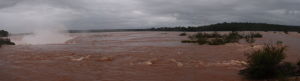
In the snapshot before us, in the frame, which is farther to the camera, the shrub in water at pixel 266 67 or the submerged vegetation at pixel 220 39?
the submerged vegetation at pixel 220 39

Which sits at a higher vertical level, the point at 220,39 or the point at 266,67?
the point at 266,67

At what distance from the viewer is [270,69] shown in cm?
1038

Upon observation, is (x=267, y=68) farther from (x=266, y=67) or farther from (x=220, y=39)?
(x=220, y=39)

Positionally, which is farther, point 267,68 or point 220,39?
point 220,39

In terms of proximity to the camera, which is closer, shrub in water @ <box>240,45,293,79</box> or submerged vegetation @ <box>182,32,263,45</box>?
shrub in water @ <box>240,45,293,79</box>

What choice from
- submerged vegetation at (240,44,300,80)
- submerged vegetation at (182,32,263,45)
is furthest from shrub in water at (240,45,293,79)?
submerged vegetation at (182,32,263,45)

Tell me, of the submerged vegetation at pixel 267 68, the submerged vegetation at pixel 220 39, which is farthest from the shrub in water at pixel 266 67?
the submerged vegetation at pixel 220 39

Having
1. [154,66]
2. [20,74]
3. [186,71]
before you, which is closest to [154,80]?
[186,71]

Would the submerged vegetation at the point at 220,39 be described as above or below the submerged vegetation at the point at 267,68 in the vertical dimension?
below

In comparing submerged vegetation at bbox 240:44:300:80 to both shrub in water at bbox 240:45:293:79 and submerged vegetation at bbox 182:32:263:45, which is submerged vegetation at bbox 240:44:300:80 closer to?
shrub in water at bbox 240:45:293:79

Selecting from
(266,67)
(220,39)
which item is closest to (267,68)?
(266,67)

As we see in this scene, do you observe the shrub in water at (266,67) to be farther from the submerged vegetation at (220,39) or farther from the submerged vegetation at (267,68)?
the submerged vegetation at (220,39)

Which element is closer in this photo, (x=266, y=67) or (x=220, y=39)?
(x=266, y=67)

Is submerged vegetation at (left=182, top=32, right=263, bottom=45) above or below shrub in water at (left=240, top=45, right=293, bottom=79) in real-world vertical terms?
below
